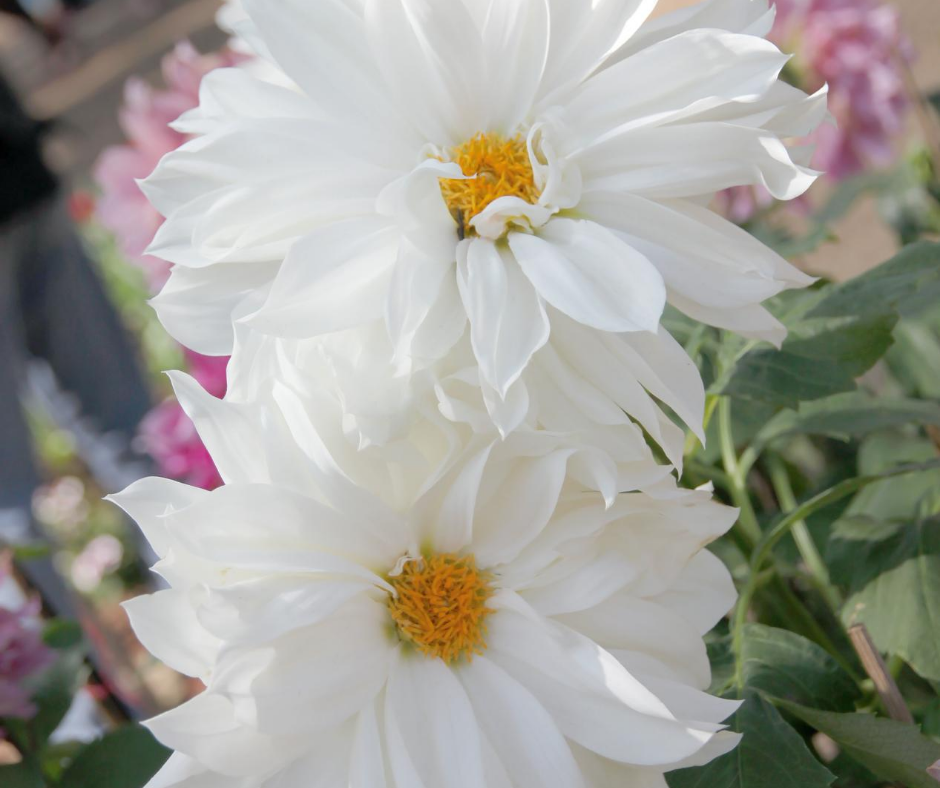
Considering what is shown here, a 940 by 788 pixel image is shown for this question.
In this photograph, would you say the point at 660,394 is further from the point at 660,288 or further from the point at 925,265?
the point at 925,265

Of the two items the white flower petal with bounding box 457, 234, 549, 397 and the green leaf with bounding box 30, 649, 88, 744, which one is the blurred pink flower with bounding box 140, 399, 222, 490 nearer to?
the green leaf with bounding box 30, 649, 88, 744

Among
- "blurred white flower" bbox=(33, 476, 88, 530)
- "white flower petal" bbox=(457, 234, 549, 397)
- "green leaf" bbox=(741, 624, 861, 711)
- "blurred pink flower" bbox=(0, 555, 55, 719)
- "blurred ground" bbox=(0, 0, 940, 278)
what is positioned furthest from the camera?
"blurred ground" bbox=(0, 0, 940, 278)

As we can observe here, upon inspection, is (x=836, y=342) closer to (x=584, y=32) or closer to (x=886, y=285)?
(x=886, y=285)

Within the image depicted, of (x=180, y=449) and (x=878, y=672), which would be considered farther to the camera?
(x=180, y=449)

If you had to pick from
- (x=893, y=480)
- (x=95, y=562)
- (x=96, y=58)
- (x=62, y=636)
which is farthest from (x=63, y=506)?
(x=96, y=58)

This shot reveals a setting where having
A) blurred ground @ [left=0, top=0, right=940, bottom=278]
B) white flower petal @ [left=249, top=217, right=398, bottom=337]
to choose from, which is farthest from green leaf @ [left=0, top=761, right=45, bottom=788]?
blurred ground @ [left=0, top=0, right=940, bottom=278]

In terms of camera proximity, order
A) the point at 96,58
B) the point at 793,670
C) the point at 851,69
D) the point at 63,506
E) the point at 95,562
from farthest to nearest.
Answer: the point at 96,58, the point at 63,506, the point at 95,562, the point at 851,69, the point at 793,670
